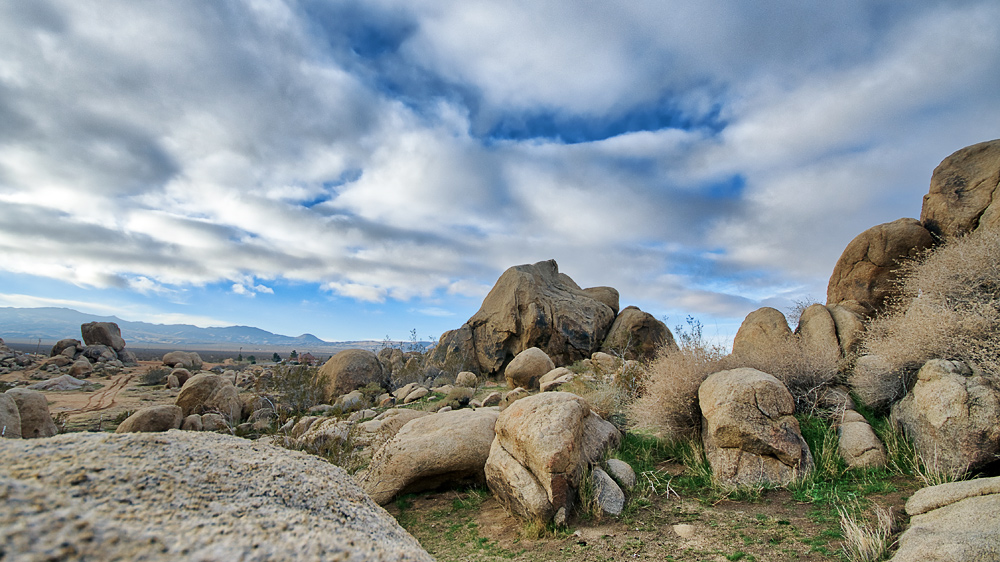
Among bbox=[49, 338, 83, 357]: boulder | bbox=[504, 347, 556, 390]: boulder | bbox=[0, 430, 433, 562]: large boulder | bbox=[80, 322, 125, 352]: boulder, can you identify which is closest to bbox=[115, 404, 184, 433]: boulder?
bbox=[504, 347, 556, 390]: boulder

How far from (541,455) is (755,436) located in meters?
3.38

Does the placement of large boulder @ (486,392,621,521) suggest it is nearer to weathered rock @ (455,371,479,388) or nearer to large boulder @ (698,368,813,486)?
large boulder @ (698,368,813,486)

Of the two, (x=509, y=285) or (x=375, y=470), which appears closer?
(x=375, y=470)

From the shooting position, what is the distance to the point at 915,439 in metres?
6.99

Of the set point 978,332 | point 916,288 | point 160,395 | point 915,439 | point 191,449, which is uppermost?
point 916,288

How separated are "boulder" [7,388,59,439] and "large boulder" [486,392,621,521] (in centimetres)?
1255

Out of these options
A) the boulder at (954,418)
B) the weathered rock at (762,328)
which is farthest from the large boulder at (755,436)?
the weathered rock at (762,328)

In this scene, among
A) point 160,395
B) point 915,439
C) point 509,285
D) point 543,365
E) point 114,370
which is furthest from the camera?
point 114,370

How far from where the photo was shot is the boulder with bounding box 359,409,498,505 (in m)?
8.05

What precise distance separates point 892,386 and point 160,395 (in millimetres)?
28134

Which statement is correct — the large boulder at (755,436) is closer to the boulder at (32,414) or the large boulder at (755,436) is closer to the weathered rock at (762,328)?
the weathered rock at (762,328)

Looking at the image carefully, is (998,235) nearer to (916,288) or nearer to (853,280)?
(916,288)

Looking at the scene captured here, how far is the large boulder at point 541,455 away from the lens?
6566mm

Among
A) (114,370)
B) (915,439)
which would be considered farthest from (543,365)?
(114,370)
